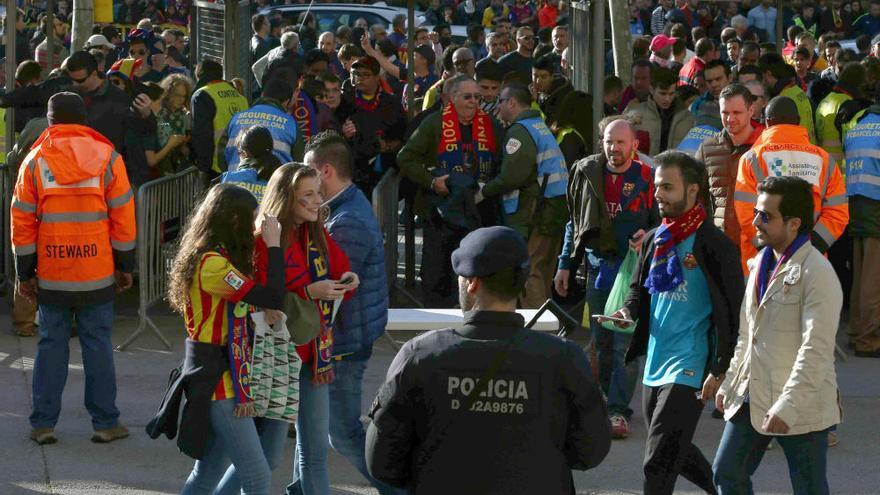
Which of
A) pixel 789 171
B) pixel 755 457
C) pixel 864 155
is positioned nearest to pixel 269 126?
pixel 789 171

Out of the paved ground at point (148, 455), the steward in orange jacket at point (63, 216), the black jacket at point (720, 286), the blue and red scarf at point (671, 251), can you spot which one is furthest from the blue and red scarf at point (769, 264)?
the steward in orange jacket at point (63, 216)

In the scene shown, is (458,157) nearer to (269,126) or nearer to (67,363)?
(269,126)

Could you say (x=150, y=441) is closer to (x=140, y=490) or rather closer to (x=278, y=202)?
(x=140, y=490)

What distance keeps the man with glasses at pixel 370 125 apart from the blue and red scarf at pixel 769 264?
689 centimetres

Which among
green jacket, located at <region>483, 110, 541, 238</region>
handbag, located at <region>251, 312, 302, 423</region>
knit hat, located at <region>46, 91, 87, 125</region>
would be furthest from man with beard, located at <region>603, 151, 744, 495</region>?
green jacket, located at <region>483, 110, 541, 238</region>

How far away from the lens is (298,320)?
619 centimetres

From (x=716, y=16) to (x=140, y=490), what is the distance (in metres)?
22.8

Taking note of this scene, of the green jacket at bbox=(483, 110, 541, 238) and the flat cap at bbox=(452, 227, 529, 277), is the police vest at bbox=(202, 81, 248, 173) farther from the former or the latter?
the flat cap at bbox=(452, 227, 529, 277)

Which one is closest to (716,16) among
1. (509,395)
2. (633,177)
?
(633,177)

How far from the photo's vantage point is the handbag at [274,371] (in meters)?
6.02

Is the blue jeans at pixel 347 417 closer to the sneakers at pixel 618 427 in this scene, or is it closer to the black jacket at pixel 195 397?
the black jacket at pixel 195 397

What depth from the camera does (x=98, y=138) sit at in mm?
8086

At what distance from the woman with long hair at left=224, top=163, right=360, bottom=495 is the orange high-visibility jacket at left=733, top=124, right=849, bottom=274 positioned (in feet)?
9.18

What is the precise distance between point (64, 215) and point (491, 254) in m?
4.28
